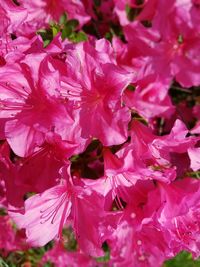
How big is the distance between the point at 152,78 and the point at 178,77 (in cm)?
10

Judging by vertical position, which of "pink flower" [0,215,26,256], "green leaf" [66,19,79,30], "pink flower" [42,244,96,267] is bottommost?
"pink flower" [42,244,96,267]

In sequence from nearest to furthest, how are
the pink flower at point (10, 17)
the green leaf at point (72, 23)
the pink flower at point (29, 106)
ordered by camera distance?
the pink flower at point (29, 106) < the pink flower at point (10, 17) < the green leaf at point (72, 23)

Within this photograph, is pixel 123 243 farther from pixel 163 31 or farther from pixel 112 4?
pixel 112 4

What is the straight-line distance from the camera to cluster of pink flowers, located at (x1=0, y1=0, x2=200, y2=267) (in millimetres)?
1256

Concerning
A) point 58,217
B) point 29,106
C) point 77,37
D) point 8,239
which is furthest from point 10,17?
point 8,239

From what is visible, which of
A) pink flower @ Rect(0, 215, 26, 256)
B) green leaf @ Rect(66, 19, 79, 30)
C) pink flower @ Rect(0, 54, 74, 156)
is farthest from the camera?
pink flower @ Rect(0, 215, 26, 256)

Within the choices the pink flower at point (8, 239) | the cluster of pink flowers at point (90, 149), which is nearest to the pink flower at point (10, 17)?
the cluster of pink flowers at point (90, 149)

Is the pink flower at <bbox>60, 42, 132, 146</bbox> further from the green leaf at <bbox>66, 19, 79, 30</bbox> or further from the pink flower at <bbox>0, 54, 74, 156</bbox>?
the green leaf at <bbox>66, 19, 79, 30</bbox>

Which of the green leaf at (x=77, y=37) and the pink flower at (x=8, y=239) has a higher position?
the green leaf at (x=77, y=37)

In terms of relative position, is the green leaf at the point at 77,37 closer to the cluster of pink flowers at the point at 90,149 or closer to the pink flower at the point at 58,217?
the cluster of pink flowers at the point at 90,149

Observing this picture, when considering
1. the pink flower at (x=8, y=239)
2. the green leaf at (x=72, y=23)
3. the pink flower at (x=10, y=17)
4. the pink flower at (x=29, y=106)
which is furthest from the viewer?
the pink flower at (x=8, y=239)

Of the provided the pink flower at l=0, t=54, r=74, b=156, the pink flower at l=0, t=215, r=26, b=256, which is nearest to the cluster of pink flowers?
the pink flower at l=0, t=54, r=74, b=156

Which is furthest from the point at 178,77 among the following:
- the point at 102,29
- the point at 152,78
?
the point at 102,29

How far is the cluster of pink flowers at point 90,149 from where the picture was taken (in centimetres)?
126
